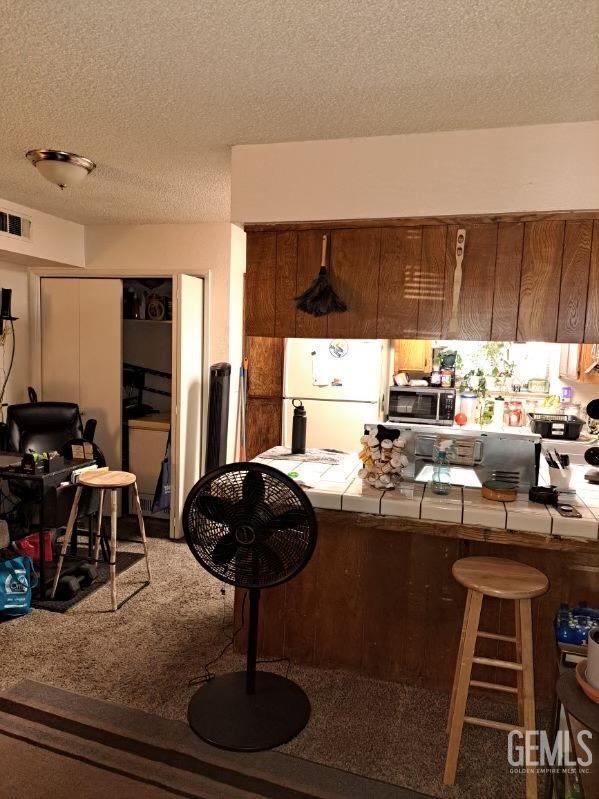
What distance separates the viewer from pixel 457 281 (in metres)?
Answer: 2.62

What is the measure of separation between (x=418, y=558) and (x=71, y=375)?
3.29 metres

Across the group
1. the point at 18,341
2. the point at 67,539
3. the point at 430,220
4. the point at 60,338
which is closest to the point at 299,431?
the point at 430,220

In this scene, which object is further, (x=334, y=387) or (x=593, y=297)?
(x=334, y=387)

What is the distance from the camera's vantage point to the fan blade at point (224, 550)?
6.98 feet

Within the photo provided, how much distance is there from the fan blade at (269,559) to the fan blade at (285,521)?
0.06 metres

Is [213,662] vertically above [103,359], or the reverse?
[103,359]

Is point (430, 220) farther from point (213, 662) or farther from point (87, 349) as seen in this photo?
point (87, 349)

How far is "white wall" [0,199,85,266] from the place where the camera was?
388 centimetres

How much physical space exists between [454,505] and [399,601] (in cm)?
52

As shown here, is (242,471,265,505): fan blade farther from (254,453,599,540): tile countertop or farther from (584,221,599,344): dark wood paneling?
(584,221,599,344): dark wood paneling

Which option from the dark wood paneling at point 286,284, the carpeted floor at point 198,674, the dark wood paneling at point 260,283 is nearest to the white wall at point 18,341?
the carpeted floor at point 198,674

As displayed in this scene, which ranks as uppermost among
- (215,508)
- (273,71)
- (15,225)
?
(273,71)

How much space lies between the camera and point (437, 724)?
2.29 m

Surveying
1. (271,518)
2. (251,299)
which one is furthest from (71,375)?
(271,518)
